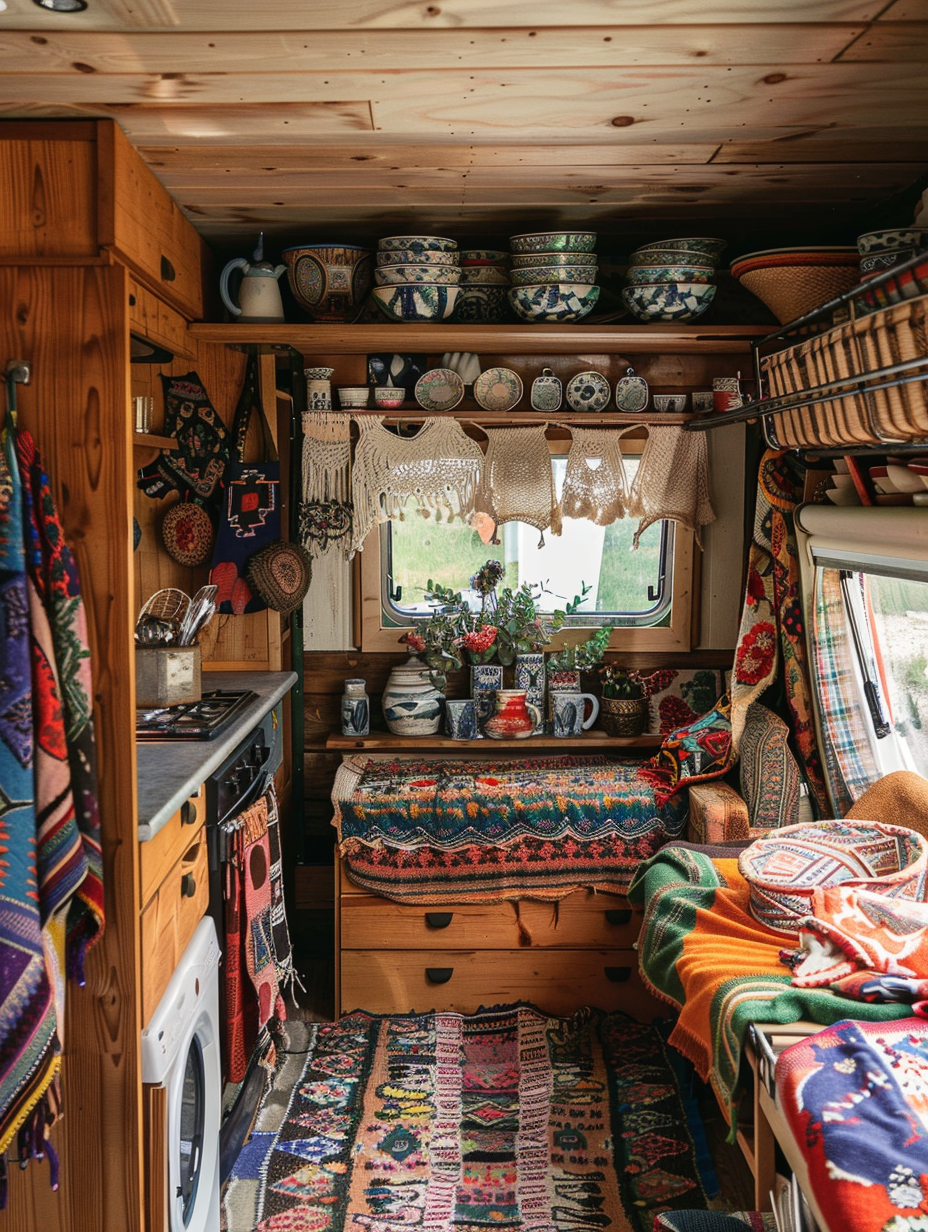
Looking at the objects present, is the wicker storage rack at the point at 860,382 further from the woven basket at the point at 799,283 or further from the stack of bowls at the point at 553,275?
the stack of bowls at the point at 553,275

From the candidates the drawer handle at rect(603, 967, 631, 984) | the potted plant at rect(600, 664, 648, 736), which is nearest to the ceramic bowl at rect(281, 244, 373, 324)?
the potted plant at rect(600, 664, 648, 736)

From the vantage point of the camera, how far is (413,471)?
356cm

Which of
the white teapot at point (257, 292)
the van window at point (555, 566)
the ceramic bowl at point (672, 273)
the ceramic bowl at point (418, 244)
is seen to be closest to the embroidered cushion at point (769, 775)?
the van window at point (555, 566)

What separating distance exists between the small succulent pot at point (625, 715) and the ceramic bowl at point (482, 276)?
55.6 inches

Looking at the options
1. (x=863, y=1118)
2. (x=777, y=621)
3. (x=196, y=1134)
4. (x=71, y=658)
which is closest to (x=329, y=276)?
(x=777, y=621)

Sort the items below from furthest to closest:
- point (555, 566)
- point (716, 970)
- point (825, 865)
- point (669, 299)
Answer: point (555, 566)
point (669, 299)
point (825, 865)
point (716, 970)

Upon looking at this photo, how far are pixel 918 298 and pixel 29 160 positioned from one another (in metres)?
1.45

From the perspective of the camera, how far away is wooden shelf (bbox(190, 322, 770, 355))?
3.03m

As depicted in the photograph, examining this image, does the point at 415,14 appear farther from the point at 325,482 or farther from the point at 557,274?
the point at 325,482

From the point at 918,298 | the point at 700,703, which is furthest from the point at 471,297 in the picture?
the point at 918,298

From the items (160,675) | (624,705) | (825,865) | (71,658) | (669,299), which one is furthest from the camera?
(624,705)

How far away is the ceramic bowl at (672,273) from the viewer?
3.03 meters

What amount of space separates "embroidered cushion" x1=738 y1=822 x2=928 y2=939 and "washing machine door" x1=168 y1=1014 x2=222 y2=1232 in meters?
1.19

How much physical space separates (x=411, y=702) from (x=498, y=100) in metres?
2.03
